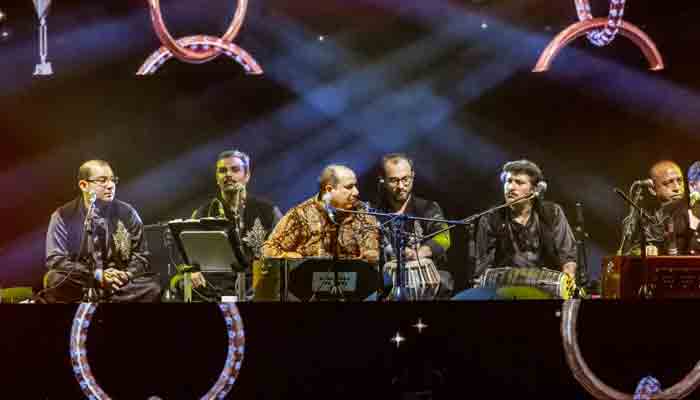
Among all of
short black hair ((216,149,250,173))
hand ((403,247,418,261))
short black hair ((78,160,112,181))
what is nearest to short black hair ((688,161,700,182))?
hand ((403,247,418,261))

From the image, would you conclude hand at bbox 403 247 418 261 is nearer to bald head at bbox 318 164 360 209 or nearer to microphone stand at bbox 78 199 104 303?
bald head at bbox 318 164 360 209

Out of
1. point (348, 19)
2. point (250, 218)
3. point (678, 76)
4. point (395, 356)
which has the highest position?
point (348, 19)

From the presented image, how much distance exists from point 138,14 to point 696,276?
6296 millimetres

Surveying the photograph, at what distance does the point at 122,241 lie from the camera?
9.05 metres

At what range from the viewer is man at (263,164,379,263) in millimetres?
7887

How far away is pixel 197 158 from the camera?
9797mm

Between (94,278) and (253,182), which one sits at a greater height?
(253,182)

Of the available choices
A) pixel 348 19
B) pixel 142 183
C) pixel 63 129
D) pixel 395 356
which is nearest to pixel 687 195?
pixel 348 19

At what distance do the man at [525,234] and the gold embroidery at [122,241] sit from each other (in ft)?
11.6

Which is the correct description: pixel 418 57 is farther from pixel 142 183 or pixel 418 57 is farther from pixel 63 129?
pixel 63 129

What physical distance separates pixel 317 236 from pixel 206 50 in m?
2.63

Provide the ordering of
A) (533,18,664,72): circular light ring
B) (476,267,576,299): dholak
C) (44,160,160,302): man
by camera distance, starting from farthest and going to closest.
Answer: (533,18,664,72): circular light ring, (44,160,160,302): man, (476,267,576,299): dholak

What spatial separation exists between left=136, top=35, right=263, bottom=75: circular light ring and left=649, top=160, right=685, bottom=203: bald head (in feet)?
14.6

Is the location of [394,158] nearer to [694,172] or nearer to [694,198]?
[694,198]
